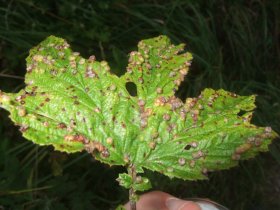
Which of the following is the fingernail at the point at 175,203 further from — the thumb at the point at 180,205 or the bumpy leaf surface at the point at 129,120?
the bumpy leaf surface at the point at 129,120

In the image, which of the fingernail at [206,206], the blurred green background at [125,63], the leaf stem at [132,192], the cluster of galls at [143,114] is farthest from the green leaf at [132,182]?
the blurred green background at [125,63]

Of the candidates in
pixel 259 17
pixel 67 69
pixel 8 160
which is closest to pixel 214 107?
pixel 67 69

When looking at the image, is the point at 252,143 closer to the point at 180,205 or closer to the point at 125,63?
the point at 180,205

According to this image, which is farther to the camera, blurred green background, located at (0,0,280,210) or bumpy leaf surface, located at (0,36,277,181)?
blurred green background, located at (0,0,280,210)

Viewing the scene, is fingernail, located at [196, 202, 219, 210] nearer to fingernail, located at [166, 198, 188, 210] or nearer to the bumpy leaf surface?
fingernail, located at [166, 198, 188, 210]

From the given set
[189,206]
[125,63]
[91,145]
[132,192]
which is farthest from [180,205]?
[125,63]

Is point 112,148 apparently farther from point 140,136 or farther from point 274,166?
point 274,166

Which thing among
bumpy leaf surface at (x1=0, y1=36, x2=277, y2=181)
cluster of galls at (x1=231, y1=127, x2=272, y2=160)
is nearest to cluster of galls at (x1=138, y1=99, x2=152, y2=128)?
bumpy leaf surface at (x1=0, y1=36, x2=277, y2=181)
